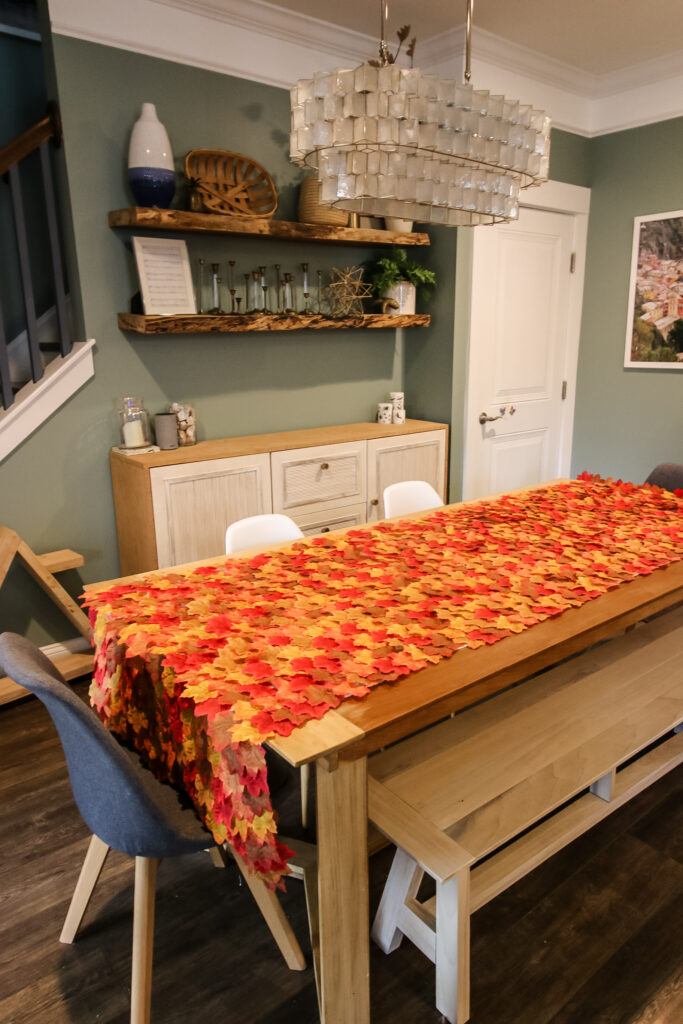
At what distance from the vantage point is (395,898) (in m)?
1.55

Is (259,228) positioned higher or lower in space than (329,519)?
higher

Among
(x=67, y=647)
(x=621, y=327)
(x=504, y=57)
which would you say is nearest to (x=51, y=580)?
(x=67, y=647)

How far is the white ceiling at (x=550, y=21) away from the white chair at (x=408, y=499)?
81.2 inches

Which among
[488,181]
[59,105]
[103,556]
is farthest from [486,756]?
[59,105]

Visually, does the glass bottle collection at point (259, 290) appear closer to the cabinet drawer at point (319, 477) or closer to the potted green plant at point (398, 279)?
the potted green plant at point (398, 279)

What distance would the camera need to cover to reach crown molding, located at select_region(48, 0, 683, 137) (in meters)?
2.74

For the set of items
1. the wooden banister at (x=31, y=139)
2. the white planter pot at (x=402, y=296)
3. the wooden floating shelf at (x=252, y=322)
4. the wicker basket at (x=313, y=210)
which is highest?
the wooden banister at (x=31, y=139)

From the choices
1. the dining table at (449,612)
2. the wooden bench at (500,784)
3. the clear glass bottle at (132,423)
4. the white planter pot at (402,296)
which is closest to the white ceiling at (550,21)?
the white planter pot at (402,296)

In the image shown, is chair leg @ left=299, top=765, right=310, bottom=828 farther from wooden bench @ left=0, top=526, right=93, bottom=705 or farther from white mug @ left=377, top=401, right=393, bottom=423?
white mug @ left=377, top=401, right=393, bottom=423

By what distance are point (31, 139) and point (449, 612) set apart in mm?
2369

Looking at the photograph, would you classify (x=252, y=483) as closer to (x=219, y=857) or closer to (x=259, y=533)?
(x=259, y=533)

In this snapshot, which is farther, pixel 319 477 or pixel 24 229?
pixel 319 477

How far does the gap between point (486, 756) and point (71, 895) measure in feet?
3.68

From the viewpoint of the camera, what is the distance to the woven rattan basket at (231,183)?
2.94 meters
